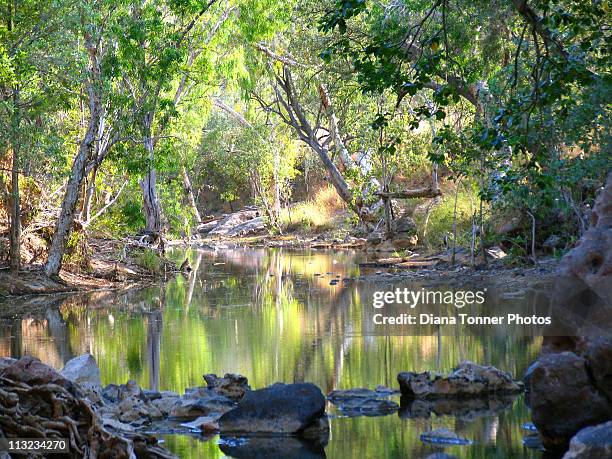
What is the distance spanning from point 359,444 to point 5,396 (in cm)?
288

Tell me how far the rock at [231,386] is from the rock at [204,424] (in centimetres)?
86

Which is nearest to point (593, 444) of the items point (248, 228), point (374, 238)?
point (374, 238)

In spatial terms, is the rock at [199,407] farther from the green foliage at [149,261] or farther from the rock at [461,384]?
the green foliage at [149,261]

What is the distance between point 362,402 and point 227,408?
1347mm

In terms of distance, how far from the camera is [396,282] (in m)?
21.5

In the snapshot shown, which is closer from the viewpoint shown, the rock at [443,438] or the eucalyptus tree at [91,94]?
the rock at [443,438]

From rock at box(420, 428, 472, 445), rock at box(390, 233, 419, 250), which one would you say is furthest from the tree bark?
rock at box(420, 428, 472, 445)

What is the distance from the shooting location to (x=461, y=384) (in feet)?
31.7

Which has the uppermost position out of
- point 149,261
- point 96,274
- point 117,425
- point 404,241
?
point 404,241

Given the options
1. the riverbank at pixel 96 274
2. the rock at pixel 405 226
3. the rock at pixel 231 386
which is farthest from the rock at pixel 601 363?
the rock at pixel 405 226

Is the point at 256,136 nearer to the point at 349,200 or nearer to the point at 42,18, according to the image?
the point at 349,200

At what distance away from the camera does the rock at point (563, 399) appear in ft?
23.8

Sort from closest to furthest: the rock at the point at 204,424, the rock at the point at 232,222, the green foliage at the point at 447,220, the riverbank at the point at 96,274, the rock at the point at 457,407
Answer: the rock at the point at 204,424 → the rock at the point at 457,407 → the riverbank at the point at 96,274 → the green foliage at the point at 447,220 → the rock at the point at 232,222

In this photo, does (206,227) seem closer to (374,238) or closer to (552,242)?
(374,238)
